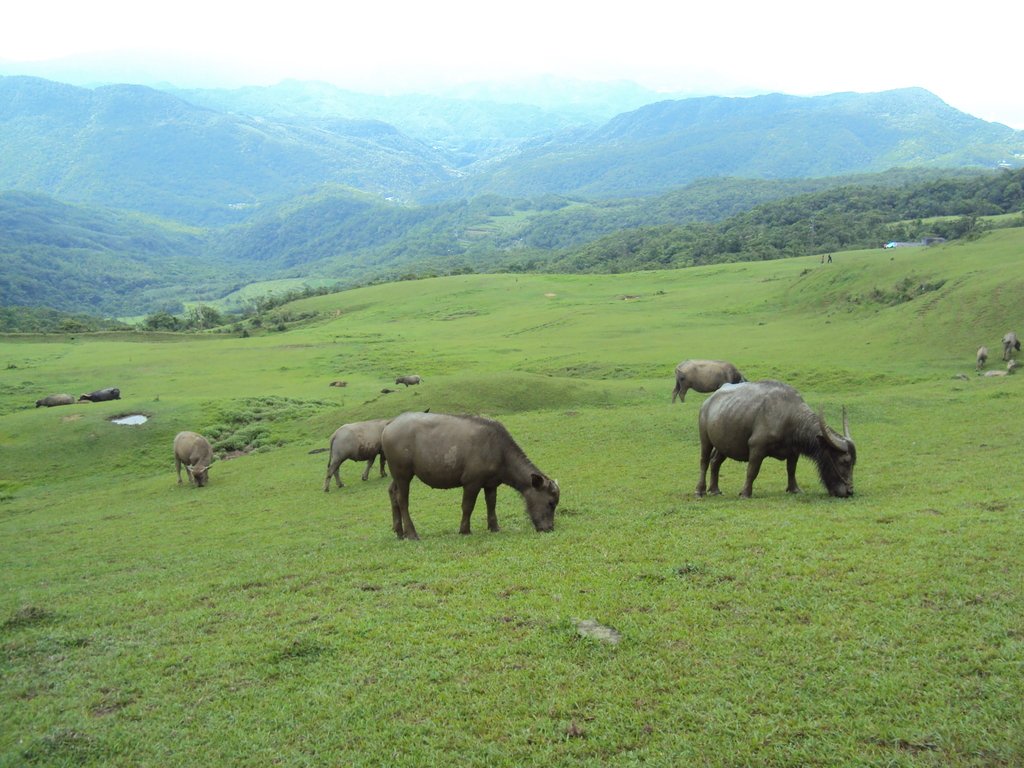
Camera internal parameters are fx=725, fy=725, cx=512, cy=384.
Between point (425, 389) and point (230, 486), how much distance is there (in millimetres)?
12803

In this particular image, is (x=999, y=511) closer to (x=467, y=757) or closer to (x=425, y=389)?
(x=467, y=757)

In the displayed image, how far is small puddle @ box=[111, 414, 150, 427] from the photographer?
1447 inches

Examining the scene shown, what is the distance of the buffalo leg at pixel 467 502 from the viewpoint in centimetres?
1506

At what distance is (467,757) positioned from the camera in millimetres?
7160

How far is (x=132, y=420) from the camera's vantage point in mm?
37250

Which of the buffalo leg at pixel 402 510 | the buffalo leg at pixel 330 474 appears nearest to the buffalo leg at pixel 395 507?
the buffalo leg at pixel 402 510

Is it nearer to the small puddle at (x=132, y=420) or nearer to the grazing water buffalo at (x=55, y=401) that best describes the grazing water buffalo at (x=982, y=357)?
the small puddle at (x=132, y=420)

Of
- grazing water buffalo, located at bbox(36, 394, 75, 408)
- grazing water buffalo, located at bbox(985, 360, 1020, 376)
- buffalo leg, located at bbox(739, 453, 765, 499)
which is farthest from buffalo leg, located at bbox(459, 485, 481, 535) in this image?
grazing water buffalo, located at bbox(36, 394, 75, 408)

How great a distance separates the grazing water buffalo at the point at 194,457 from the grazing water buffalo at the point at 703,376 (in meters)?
21.6

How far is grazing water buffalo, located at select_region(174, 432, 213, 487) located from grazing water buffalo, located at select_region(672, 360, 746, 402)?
70.9ft

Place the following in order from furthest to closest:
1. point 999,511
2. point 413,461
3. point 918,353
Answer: point 918,353 < point 413,461 < point 999,511

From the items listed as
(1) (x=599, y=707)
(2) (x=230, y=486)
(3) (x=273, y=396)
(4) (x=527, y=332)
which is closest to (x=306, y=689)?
(1) (x=599, y=707)

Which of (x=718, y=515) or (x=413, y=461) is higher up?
(x=413, y=461)

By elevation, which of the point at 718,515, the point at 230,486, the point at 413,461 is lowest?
the point at 230,486
